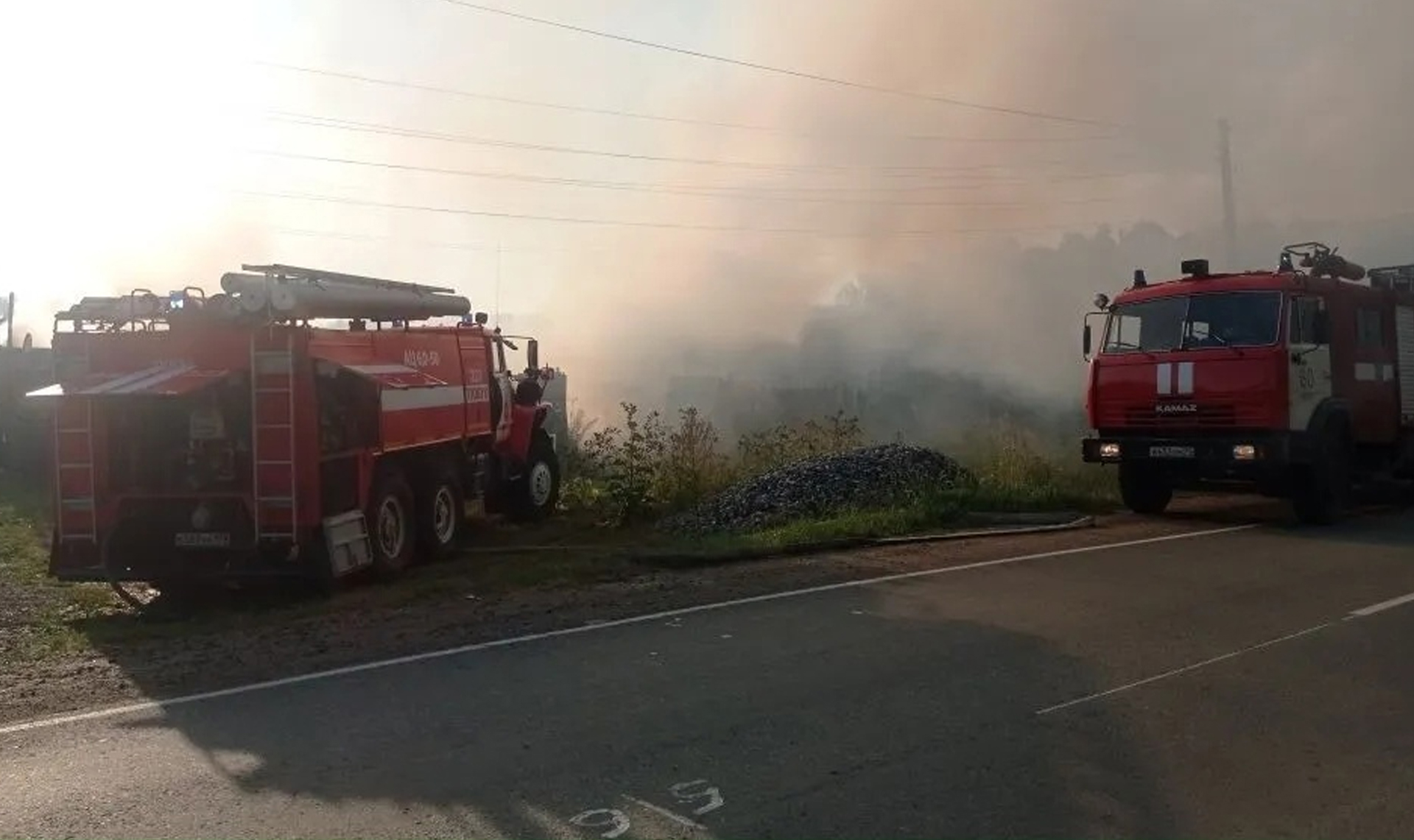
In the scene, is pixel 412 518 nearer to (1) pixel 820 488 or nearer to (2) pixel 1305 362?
(1) pixel 820 488

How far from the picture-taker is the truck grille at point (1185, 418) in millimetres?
13523

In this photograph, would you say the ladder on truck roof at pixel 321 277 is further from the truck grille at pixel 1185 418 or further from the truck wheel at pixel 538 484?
the truck grille at pixel 1185 418

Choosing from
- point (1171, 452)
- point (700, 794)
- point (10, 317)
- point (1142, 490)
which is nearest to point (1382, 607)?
point (1171, 452)

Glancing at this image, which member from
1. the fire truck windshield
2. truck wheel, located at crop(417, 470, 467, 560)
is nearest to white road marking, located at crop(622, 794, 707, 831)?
truck wheel, located at crop(417, 470, 467, 560)

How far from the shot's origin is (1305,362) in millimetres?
13695

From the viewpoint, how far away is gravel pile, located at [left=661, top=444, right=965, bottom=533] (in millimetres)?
13875

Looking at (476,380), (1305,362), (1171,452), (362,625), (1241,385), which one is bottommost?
(362,625)

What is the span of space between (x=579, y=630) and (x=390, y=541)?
3.77 meters

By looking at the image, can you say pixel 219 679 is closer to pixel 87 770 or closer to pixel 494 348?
pixel 87 770

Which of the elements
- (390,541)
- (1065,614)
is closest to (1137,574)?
(1065,614)

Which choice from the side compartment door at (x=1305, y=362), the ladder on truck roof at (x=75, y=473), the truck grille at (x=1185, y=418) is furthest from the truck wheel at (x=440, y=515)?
the side compartment door at (x=1305, y=362)

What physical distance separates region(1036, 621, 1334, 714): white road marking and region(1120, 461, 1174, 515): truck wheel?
7.08 meters

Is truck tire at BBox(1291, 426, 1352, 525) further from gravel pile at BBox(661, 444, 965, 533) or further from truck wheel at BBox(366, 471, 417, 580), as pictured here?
truck wheel at BBox(366, 471, 417, 580)

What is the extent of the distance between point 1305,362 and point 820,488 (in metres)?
5.48
